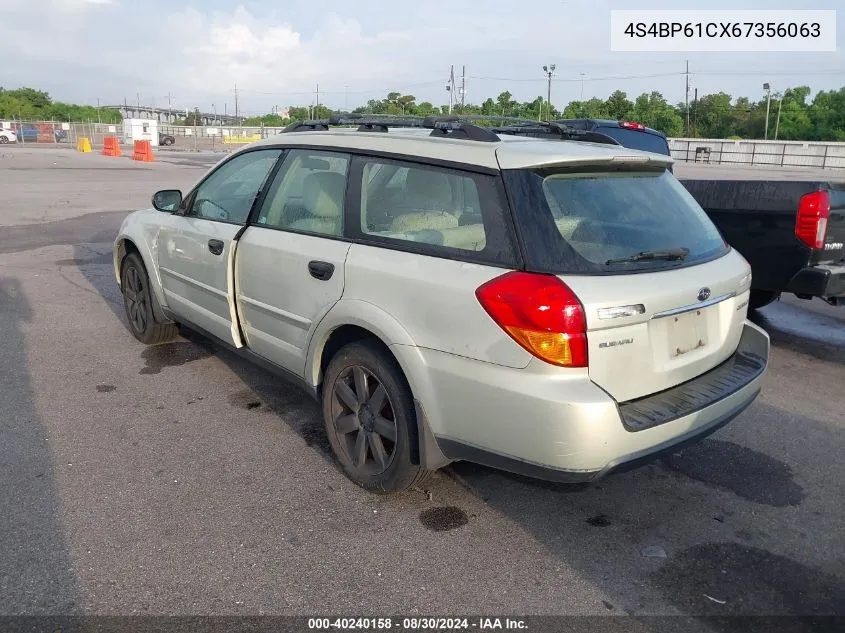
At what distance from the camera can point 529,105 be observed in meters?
74.6

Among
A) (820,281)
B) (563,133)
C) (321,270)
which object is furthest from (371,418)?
(820,281)

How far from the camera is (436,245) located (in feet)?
→ 9.84

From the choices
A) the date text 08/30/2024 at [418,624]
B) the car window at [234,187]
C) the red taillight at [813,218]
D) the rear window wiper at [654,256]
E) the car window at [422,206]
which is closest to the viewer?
the date text 08/30/2024 at [418,624]

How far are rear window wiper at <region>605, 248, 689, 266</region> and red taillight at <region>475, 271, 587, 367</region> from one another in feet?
1.11

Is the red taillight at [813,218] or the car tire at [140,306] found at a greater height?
the red taillight at [813,218]

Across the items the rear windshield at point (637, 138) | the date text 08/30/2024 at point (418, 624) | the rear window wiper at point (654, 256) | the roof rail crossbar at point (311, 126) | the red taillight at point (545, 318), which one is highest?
the rear windshield at point (637, 138)

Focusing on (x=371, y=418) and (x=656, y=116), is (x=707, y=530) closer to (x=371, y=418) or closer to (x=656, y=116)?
(x=371, y=418)

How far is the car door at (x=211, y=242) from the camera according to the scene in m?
4.17

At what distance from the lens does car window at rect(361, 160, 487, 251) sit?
294cm

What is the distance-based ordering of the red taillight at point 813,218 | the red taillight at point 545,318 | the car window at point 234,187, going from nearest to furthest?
the red taillight at point 545,318
the car window at point 234,187
the red taillight at point 813,218

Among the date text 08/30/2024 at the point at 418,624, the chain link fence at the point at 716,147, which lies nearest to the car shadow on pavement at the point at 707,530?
the date text 08/30/2024 at the point at 418,624

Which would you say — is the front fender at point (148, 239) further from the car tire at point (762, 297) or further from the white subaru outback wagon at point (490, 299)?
the car tire at point (762, 297)

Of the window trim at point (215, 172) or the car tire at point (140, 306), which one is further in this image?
the car tire at point (140, 306)

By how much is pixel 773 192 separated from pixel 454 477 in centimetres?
377
